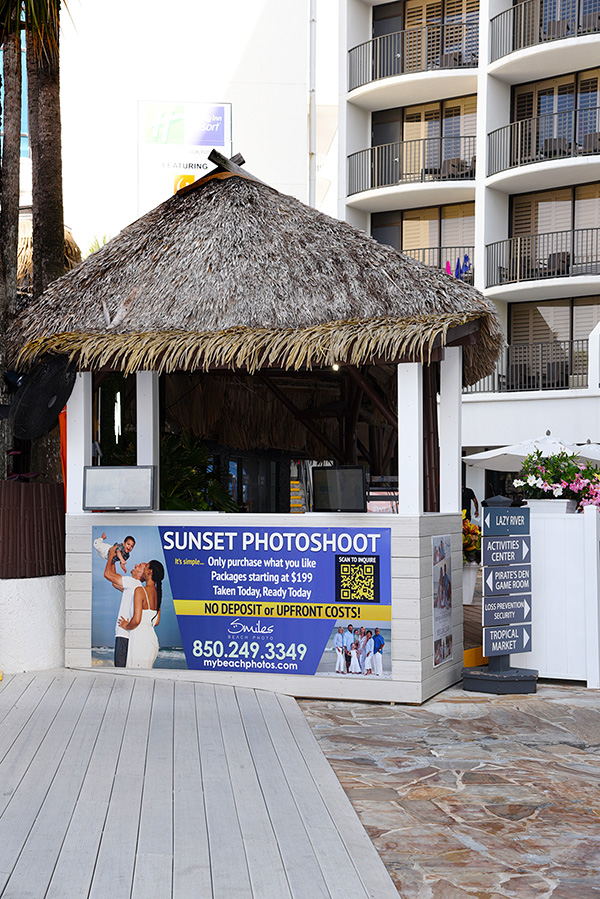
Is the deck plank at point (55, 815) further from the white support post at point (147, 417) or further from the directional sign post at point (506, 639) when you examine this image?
the directional sign post at point (506, 639)

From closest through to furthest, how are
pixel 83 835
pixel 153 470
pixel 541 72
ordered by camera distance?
pixel 83 835
pixel 153 470
pixel 541 72

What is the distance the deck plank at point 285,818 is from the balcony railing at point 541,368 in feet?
67.7

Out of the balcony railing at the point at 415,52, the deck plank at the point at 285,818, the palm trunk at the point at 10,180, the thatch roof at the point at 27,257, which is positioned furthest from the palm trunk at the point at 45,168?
the balcony railing at the point at 415,52

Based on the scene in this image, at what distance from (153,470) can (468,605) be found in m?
6.74

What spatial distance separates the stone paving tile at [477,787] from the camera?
13.7ft

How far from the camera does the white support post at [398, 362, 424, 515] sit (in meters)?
7.59

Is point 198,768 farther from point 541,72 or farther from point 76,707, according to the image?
point 541,72

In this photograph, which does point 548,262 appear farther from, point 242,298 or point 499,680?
point 499,680

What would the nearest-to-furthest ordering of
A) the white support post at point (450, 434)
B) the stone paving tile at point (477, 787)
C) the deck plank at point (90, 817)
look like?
the deck plank at point (90, 817) → the stone paving tile at point (477, 787) → the white support post at point (450, 434)

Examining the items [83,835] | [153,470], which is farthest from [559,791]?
[153,470]

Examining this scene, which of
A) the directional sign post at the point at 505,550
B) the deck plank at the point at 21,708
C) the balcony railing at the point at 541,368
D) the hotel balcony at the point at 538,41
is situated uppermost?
the hotel balcony at the point at 538,41

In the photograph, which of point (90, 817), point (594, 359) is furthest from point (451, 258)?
point (90, 817)

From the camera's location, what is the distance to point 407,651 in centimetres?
741

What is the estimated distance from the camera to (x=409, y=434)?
7.64 meters
